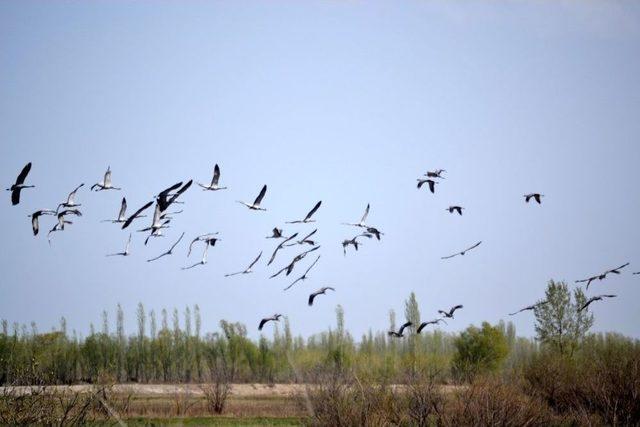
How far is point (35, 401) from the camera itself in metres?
18.4

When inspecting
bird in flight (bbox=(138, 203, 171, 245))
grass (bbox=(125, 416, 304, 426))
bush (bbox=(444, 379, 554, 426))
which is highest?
bird in flight (bbox=(138, 203, 171, 245))

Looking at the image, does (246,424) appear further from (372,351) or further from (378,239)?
(372,351)

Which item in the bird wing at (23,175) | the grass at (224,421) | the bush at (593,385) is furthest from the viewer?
the grass at (224,421)

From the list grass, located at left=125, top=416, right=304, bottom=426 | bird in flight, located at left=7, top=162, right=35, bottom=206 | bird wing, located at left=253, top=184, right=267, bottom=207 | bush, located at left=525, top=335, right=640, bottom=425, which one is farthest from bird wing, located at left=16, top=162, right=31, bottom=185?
bush, located at left=525, top=335, right=640, bottom=425

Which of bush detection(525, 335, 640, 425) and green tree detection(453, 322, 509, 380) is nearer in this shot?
bush detection(525, 335, 640, 425)

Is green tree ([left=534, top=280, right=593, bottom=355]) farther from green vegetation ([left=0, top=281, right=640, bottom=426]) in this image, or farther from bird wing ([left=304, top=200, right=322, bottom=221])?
bird wing ([left=304, top=200, right=322, bottom=221])

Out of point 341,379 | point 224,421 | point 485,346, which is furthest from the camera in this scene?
point 485,346

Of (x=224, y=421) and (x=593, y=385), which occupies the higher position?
(x=593, y=385)

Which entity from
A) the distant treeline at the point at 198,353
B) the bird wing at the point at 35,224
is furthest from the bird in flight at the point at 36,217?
the distant treeline at the point at 198,353

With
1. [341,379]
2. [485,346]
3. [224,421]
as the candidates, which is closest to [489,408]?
[341,379]

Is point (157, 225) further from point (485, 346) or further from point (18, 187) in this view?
point (485, 346)

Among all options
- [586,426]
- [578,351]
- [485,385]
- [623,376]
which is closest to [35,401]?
[485,385]

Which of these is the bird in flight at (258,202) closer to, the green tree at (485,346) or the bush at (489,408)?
the bush at (489,408)

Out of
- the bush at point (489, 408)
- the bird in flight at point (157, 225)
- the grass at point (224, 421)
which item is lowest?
the grass at point (224, 421)
